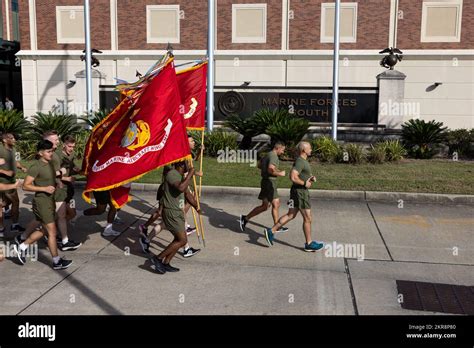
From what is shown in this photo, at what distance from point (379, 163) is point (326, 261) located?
9.14m

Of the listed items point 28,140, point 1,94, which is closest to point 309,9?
point 28,140

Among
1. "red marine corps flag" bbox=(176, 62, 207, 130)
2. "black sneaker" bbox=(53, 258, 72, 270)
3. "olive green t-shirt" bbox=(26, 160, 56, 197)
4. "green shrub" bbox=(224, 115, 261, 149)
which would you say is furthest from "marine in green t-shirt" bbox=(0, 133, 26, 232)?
"green shrub" bbox=(224, 115, 261, 149)

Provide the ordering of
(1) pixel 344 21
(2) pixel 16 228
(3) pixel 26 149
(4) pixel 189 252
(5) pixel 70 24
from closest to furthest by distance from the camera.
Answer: (4) pixel 189 252
(2) pixel 16 228
(3) pixel 26 149
(1) pixel 344 21
(5) pixel 70 24

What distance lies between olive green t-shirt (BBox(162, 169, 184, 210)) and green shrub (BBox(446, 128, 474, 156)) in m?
13.9

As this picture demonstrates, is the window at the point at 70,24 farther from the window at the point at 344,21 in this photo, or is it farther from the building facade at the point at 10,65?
the window at the point at 344,21

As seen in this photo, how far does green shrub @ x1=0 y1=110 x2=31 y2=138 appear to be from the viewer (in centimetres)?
1798

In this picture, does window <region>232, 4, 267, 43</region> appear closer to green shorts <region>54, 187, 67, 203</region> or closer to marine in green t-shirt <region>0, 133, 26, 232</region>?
marine in green t-shirt <region>0, 133, 26, 232</region>

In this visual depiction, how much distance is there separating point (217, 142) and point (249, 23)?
14226 mm

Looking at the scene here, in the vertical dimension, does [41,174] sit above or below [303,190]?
above

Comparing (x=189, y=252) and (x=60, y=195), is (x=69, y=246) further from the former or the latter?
(x=189, y=252)

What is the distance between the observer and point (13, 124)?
18094 mm

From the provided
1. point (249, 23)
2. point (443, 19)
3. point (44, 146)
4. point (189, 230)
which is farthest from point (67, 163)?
point (443, 19)

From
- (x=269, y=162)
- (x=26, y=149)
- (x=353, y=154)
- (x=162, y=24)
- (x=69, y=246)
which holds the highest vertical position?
(x=162, y=24)

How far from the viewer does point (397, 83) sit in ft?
70.1
